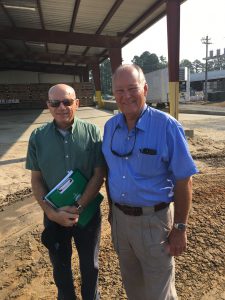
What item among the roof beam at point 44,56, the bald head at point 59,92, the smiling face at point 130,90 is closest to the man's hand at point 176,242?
the smiling face at point 130,90

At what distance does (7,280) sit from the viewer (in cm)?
356

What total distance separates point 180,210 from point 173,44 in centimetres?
991

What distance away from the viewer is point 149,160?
215cm

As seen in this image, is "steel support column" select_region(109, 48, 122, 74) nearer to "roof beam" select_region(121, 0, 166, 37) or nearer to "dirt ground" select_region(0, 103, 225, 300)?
"roof beam" select_region(121, 0, 166, 37)

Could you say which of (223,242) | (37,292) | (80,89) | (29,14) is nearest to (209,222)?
(223,242)

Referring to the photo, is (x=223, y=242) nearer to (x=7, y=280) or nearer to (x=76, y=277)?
(x=76, y=277)

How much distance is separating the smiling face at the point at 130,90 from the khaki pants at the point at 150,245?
69cm

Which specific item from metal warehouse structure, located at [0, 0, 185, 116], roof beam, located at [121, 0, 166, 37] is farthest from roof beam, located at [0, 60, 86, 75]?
roof beam, located at [121, 0, 166, 37]

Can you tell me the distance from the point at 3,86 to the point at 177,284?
29435 millimetres

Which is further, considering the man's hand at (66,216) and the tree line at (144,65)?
the tree line at (144,65)

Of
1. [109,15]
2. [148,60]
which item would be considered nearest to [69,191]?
[109,15]

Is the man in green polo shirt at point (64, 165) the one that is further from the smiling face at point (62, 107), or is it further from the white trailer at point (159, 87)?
the white trailer at point (159, 87)

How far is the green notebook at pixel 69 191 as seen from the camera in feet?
7.89

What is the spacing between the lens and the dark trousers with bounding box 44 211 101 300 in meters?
2.68
